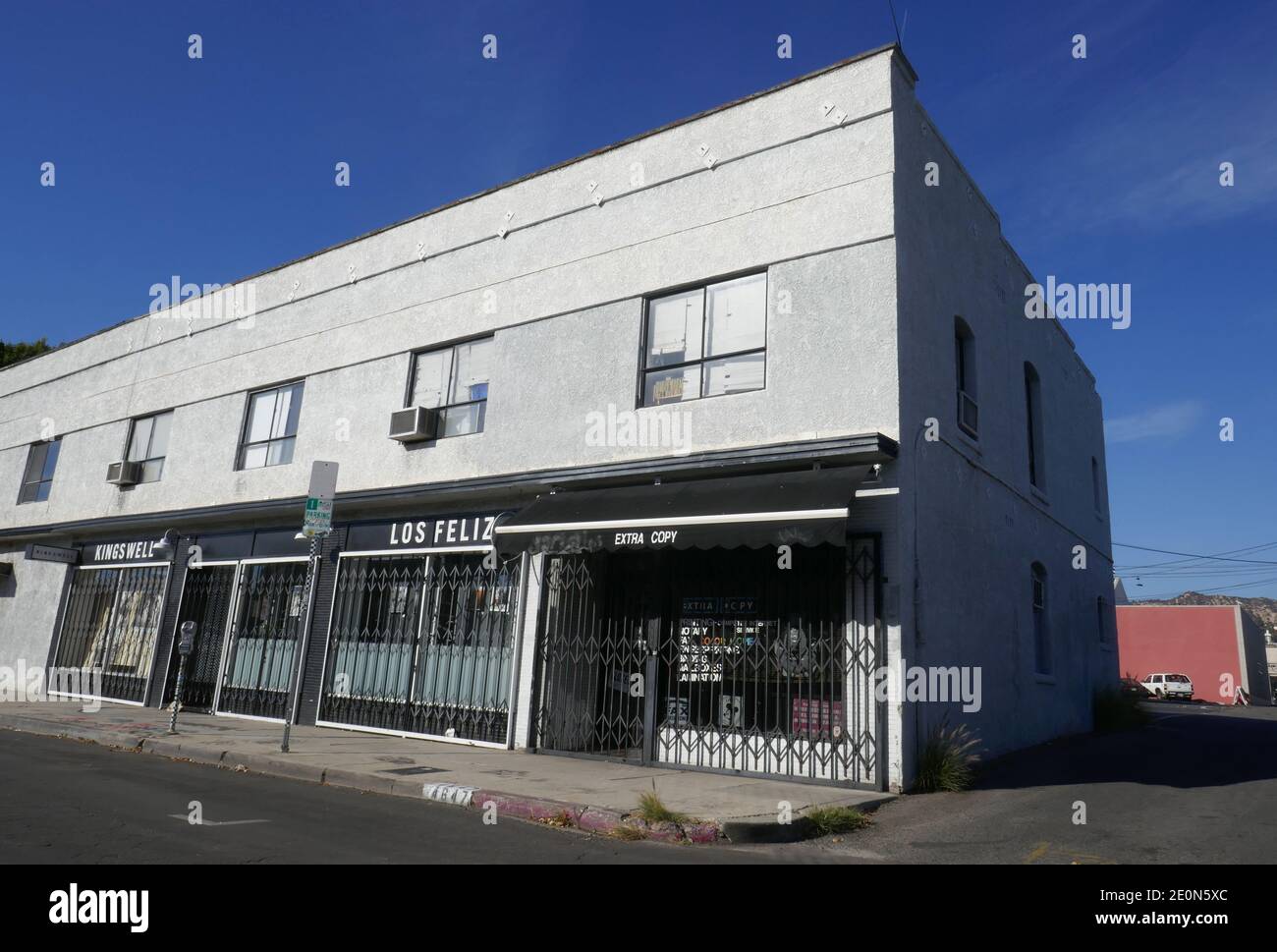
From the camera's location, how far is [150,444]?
18516mm

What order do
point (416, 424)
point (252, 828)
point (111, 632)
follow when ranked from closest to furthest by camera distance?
point (252, 828)
point (416, 424)
point (111, 632)

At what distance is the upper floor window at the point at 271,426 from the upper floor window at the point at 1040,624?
42.5 ft

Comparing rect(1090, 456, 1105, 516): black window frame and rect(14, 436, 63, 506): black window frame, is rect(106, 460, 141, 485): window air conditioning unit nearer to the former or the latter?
rect(14, 436, 63, 506): black window frame

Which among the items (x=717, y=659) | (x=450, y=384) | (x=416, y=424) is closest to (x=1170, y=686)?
(x=717, y=659)

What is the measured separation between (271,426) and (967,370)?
39.4ft

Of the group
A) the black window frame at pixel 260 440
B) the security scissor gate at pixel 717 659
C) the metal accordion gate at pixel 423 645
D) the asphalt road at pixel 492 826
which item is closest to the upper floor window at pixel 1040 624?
the asphalt road at pixel 492 826

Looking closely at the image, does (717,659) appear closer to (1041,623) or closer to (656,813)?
(656,813)

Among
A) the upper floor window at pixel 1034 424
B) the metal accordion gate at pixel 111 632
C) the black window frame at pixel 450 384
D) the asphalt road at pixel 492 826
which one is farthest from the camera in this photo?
the metal accordion gate at pixel 111 632

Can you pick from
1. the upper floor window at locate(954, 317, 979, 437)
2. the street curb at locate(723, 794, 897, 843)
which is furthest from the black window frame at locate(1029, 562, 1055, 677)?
the street curb at locate(723, 794, 897, 843)

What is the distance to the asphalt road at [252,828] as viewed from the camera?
5438mm

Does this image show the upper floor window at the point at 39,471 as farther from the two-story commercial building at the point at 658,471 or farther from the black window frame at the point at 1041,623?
the black window frame at the point at 1041,623

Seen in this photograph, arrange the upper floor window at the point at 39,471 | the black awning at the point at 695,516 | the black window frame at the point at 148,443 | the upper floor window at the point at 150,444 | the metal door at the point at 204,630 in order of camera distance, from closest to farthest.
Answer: the black awning at the point at 695,516
the metal door at the point at 204,630
the black window frame at the point at 148,443
the upper floor window at the point at 150,444
the upper floor window at the point at 39,471

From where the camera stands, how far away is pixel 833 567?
9.60 meters
